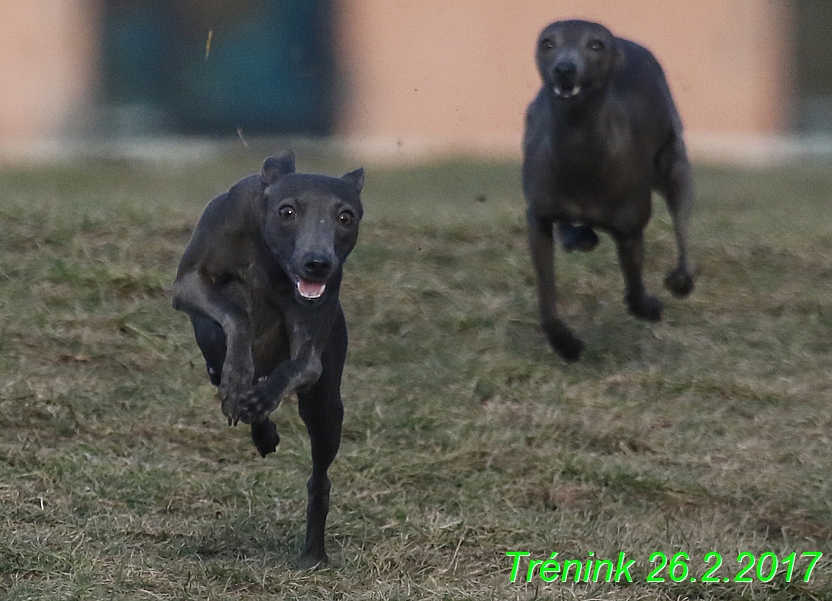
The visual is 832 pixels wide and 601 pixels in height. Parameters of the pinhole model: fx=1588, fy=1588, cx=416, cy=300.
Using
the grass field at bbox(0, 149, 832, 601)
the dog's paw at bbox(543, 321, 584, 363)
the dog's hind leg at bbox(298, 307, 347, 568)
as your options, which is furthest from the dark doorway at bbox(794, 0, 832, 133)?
the dog's hind leg at bbox(298, 307, 347, 568)

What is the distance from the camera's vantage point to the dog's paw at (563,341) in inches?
296

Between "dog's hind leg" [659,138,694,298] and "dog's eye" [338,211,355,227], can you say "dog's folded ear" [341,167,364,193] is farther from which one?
"dog's hind leg" [659,138,694,298]

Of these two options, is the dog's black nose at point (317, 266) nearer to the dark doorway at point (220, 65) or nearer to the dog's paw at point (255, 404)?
the dog's paw at point (255, 404)

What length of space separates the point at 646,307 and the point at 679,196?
56cm

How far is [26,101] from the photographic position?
1822 centimetres

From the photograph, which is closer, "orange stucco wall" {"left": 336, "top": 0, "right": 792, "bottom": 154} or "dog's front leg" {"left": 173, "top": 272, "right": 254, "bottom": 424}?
"dog's front leg" {"left": 173, "top": 272, "right": 254, "bottom": 424}

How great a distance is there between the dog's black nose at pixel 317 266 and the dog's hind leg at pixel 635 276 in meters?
3.33

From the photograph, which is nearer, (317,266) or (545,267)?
(317,266)

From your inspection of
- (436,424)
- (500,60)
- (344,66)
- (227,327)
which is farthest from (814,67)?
(227,327)

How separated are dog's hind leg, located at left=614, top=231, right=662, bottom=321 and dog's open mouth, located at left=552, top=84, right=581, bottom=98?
86cm

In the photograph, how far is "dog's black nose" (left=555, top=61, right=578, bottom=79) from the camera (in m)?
6.65

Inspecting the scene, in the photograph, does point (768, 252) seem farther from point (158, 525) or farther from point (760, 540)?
point (158, 525)

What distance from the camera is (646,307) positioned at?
25.5 ft

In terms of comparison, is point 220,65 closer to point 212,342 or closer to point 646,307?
point 646,307
